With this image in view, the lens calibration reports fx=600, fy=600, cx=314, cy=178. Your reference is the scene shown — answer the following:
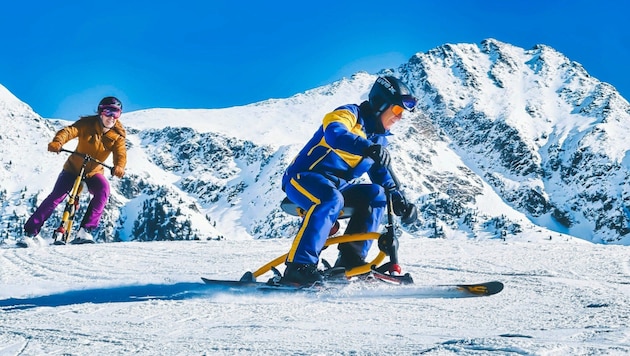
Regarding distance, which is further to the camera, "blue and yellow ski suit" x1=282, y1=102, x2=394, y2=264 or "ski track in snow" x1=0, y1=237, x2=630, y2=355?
"blue and yellow ski suit" x1=282, y1=102, x2=394, y2=264

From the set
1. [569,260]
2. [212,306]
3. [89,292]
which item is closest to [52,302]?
[89,292]

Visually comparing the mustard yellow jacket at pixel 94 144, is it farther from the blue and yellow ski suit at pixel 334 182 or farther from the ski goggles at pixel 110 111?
the blue and yellow ski suit at pixel 334 182

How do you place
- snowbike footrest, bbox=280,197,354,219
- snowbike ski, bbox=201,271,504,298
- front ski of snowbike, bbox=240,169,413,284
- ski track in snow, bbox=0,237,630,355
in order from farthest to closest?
snowbike footrest, bbox=280,197,354,219
front ski of snowbike, bbox=240,169,413,284
snowbike ski, bbox=201,271,504,298
ski track in snow, bbox=0,237,630,355

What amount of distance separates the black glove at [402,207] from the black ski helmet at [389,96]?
80 cm

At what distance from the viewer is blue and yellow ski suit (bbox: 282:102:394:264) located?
16.7 ft

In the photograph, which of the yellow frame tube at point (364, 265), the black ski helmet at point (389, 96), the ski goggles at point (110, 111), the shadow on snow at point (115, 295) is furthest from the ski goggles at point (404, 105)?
the ski goggles at point (110, 111)

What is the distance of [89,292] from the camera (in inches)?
206

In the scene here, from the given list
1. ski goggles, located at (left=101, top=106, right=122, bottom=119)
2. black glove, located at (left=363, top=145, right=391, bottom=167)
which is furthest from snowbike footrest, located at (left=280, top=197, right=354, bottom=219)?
ski goggles, located at (left=101, top=106, right=122, bottom=119)

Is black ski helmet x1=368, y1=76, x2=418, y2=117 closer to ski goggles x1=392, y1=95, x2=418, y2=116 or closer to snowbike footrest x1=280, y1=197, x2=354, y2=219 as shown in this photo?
ski goggles x1=392, y1=95, x2=418, y2=116

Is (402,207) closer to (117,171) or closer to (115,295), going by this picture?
(115,295)

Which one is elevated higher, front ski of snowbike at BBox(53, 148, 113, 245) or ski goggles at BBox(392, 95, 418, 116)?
ski goggles at BBox(392, 95, 418, 116)

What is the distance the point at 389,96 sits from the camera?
564cm

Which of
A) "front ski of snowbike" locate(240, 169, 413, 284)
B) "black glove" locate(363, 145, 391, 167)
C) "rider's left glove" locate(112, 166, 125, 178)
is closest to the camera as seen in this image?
"black glove" locate(363, 145, 391, 167)

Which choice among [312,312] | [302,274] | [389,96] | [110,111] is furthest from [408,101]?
[110,111]
